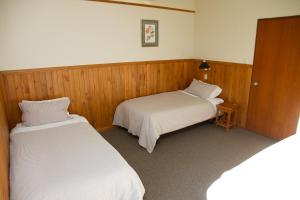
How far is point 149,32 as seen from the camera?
3826 millimetres

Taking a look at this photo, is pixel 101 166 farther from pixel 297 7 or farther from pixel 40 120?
pixel 297 7

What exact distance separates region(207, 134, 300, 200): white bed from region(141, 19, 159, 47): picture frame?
2.81 meters

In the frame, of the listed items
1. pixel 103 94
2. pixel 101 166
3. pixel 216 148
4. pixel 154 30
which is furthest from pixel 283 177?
pixel 154 30

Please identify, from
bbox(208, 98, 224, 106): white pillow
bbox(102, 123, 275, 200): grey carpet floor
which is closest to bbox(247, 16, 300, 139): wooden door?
bbox(102, 123, 275, 200): grey carpet floor

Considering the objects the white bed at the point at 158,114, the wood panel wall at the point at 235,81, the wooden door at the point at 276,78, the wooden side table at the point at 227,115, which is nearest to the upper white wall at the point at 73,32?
the white bed at the point at 158,114

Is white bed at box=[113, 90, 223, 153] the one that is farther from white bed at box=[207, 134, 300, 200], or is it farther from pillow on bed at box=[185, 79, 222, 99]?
white bed at box=[207, 134, 300, 200]

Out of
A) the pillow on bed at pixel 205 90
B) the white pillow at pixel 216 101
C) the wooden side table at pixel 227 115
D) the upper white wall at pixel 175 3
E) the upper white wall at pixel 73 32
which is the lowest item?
the wooden side table at pixel 227 115

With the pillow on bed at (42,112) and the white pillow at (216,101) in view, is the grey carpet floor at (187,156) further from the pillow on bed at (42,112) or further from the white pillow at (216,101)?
the pillow on bed at (42,112)

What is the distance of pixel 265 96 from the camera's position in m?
3.32

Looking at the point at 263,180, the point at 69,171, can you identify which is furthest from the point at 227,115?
the point at 69,171

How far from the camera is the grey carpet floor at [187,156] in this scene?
2248 mm

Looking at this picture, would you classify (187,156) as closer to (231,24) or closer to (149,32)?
(149,32)

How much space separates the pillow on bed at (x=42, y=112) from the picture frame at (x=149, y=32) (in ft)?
6.14

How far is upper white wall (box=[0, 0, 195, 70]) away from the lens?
8.83 feet
